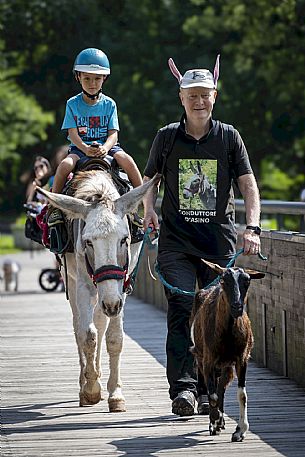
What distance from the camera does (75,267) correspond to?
10.8m

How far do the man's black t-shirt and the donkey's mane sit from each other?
0.43 m

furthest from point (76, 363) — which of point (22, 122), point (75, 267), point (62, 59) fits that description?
point (62, 59)

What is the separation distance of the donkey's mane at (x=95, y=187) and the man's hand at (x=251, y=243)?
1.10 m

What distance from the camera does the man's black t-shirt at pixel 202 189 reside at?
32.2ft

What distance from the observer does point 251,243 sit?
9.23 meters

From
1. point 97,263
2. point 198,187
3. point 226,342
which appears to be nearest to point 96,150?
point 198,187

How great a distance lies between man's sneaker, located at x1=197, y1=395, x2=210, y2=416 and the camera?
9.72 metres

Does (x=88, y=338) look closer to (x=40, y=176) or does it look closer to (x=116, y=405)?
(x=116, y=405)

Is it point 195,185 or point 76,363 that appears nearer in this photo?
point 195,185

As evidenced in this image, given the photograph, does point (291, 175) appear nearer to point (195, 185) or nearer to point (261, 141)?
point (261, 141)

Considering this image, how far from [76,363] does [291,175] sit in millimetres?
50733

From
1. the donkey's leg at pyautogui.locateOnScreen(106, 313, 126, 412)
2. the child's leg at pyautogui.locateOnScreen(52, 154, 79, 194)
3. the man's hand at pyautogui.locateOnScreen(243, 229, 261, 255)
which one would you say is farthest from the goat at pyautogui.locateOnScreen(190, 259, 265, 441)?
the child's leg at pyautogui.locateOnScreen(52, 154, 79, 194)

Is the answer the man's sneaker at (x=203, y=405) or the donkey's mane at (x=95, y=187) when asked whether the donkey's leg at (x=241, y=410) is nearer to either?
the man's sneaker at (x=203, y=405)

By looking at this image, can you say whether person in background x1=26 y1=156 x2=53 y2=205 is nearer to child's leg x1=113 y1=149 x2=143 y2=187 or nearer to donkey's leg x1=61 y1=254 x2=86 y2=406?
child's leg x1=113 y1=149 x2=143 y2=187
